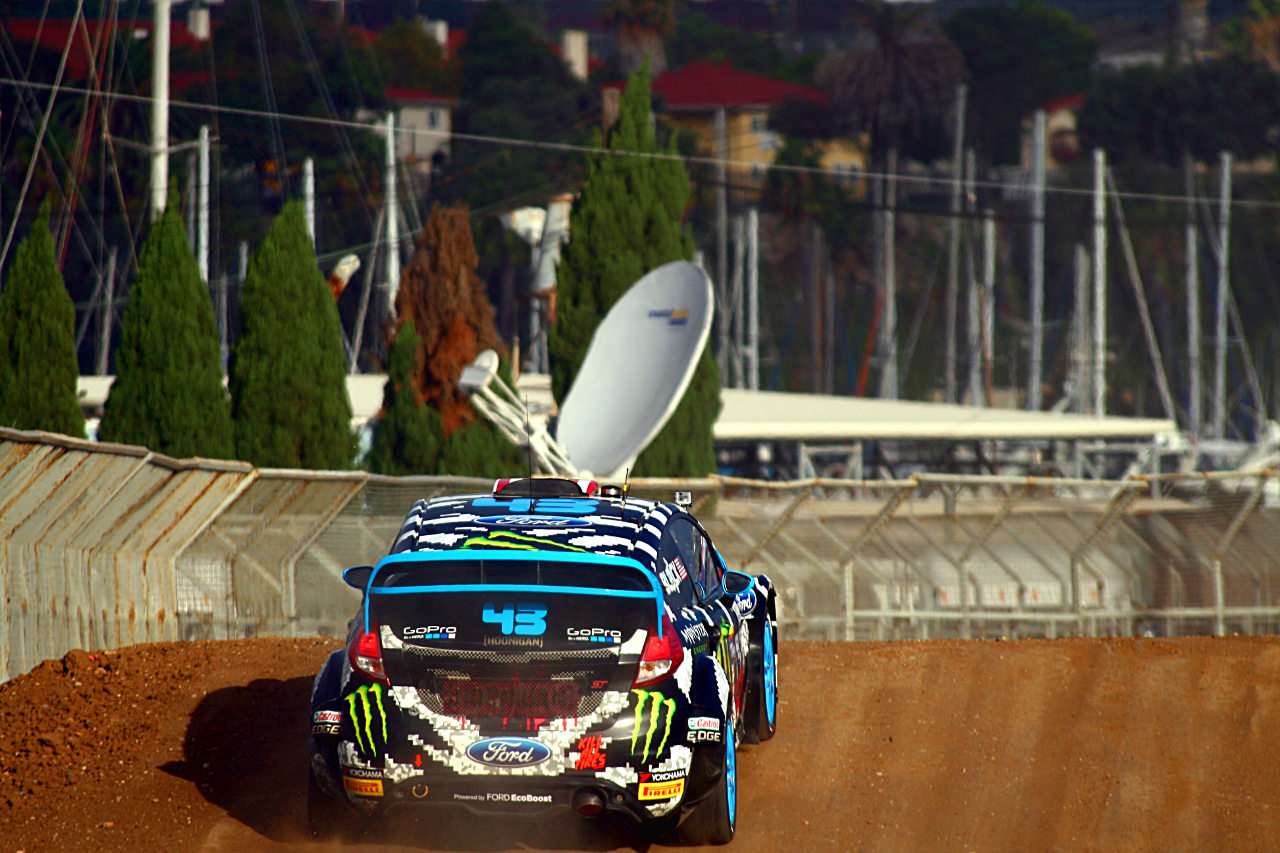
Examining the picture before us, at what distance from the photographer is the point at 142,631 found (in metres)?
13.9

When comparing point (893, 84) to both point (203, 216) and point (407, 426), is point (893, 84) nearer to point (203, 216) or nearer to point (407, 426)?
point (203, 216)

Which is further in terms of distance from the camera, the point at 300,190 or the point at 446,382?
the point at 300,190

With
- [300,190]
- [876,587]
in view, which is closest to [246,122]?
[300,190]

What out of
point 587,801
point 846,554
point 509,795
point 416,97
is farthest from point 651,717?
point 416,97

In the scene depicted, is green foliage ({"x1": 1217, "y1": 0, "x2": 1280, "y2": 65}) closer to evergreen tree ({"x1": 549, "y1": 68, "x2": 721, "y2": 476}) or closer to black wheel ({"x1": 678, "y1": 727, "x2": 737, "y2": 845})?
evergreen tree ({"x1": 549, "y1": 68, "x2": 721, "y2": 476})

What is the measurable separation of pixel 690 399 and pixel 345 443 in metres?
7.92

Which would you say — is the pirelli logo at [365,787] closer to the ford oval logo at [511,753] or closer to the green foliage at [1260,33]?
the ford oval logo at [511,753]

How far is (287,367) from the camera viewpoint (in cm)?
2486

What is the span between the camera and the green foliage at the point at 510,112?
77875 millimetres

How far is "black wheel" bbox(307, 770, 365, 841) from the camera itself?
8375 mm

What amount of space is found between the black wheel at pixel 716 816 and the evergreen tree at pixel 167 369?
16710 millimetres

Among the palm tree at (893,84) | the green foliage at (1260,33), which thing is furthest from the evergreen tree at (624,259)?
the green foliage at (1260,33)

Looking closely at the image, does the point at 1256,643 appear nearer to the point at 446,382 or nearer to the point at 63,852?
the point at 63,852

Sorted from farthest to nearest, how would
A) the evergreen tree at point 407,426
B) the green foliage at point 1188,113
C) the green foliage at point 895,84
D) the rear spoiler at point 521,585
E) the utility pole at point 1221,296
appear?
the green foliage at point 1188,113
the green foliage at point 895,84
the utility pole at point 1221,296
the evergreen tree at point 407,426
the rear spoiler at point 521,585
